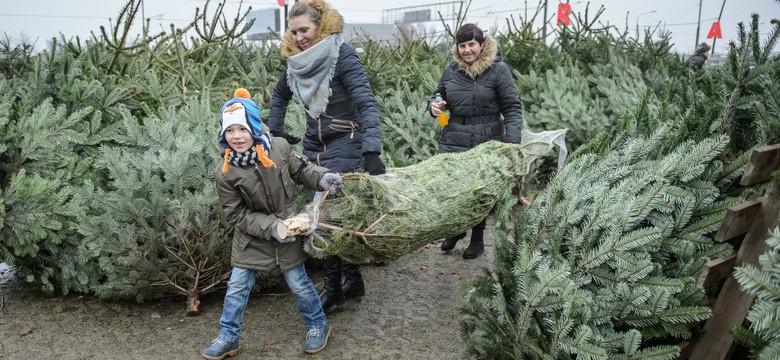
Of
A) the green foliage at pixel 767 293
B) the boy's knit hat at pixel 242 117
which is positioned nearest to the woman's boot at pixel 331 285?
the boy's knit hat at pixel 242 117

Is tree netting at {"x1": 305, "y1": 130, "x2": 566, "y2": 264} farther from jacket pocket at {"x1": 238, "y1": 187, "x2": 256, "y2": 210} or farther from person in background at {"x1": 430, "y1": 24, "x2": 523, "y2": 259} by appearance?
person in background at {"x1": 430, "y1": 24, "x2": 523, "y2": 259}

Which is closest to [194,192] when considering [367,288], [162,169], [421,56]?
[162,169]

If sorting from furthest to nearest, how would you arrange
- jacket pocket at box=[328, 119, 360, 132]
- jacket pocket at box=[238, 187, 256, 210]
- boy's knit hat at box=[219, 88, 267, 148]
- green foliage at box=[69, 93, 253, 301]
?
jacket pocket at box=[328, 119, 360, 132], green foliage at box=[69, 93, 253, 301], jacket pocket at box=[238, 187, 256, 210], boy's knit hat at box=[219, 88, 267, 148]

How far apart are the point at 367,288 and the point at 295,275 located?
1225mm

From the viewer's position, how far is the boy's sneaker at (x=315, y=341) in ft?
11.6

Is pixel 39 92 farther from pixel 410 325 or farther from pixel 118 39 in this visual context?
pixel 410 325

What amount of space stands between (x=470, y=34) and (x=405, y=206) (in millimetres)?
1940

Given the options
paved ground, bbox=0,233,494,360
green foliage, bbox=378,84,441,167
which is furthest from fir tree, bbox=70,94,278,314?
green foliage, bbox=378,84,441,167

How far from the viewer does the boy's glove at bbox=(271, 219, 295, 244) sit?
10.2ft

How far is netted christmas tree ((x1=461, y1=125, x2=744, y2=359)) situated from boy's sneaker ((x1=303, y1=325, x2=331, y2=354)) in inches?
50.4

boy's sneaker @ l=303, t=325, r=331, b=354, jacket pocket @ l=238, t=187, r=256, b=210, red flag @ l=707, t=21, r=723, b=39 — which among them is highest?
red flag @ l=707, t=21, r=723, b=39

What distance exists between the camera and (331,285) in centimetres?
402

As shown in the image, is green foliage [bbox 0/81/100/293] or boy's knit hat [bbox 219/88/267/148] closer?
boy's knit hat [bbox 219/88/267/148]

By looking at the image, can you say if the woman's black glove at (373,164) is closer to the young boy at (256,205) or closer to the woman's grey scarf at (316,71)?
the young boy at (256,205)
